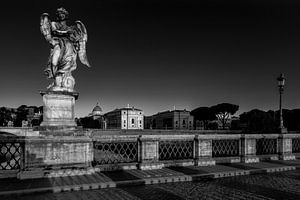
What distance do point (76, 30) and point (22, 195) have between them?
254 inches

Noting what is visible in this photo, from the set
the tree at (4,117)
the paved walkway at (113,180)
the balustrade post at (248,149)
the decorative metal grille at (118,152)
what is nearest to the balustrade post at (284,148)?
the balustrade post at (248,149)

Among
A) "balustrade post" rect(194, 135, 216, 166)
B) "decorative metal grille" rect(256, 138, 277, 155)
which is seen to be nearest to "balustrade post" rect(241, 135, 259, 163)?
"balustrade post" rect(194, 135, 216, 166)

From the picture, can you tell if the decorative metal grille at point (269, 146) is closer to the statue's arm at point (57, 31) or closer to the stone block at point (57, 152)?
the stone block at point (57, 152)

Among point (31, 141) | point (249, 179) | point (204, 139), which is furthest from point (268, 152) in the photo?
point (31, 141)

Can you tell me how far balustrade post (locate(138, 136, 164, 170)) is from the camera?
11.1 meters

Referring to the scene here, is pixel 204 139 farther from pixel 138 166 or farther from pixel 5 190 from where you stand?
pixel 5 190

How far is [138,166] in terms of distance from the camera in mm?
11094

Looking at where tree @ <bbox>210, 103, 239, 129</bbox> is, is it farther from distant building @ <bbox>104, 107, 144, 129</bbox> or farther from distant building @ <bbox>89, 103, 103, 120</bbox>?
distant building @ <bbox>89, 103, 103, 120</bbox>

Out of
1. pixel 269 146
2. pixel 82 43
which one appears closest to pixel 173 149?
pixel 269 146

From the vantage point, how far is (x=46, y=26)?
10.2 metres

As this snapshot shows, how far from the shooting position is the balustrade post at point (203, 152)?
12383mm

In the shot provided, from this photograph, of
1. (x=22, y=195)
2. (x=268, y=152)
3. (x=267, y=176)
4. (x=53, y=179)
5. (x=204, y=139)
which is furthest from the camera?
(x=268, y=152)

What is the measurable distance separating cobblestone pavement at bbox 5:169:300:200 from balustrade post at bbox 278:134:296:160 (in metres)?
6.13

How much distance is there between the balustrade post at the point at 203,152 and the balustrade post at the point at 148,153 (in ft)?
6.28
